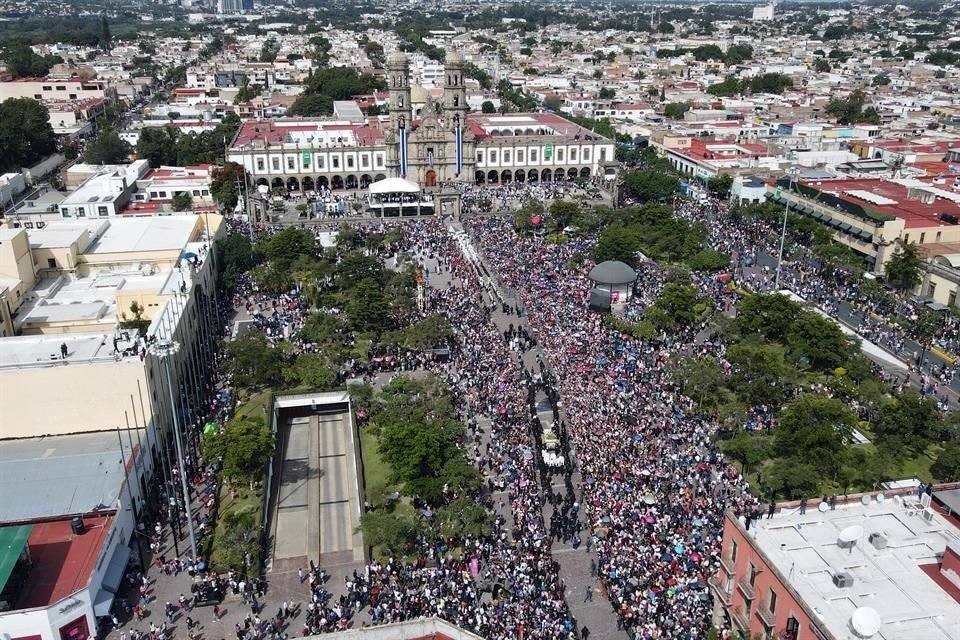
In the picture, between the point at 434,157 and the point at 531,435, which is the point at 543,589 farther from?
the point at 434,157

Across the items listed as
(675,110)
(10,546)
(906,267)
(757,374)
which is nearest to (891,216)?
(906,267)

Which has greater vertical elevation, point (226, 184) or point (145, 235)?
point (145, 235)

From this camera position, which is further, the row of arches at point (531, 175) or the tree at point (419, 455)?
the row of arches at point (531, 175)

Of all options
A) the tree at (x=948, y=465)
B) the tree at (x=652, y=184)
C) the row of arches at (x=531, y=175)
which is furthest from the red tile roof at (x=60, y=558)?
the row of arches at (x=531, y=175)

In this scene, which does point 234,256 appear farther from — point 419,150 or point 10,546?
point 10,546

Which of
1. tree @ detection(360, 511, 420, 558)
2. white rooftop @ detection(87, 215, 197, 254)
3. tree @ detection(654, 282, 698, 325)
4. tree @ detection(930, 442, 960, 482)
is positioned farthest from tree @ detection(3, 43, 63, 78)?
tree @ detection(930, 442, 960, 482)

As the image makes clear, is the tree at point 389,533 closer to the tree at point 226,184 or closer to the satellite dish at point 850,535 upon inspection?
the satellite dish at point 850,535

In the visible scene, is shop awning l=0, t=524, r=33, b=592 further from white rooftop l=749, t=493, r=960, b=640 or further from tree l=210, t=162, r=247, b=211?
tree l=210, t=162, r=247, b=211
